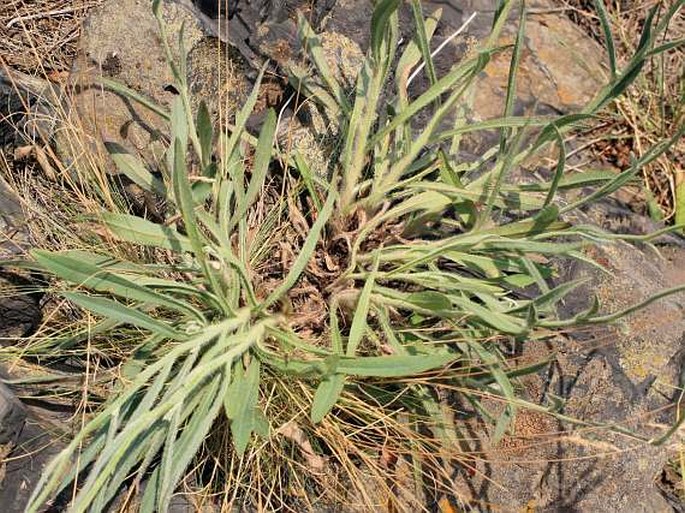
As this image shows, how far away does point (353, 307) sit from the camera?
1745 millimetres

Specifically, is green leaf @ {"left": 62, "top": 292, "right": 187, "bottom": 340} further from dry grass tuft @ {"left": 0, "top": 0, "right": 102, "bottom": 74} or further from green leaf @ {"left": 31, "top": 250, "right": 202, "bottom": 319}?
dry grass tuft @ {"left": 0, "top": 0, "right": 102, "bottom": 74}

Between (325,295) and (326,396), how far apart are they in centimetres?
38

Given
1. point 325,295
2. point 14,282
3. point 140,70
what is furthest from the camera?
point 140,70

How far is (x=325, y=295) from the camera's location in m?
1.82

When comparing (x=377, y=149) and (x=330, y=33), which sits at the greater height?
(x=330, y=33)

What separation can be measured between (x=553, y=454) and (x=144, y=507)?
35.4 inches

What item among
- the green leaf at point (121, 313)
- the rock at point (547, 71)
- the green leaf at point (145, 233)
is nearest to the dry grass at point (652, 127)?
the rock at point (547, 71)

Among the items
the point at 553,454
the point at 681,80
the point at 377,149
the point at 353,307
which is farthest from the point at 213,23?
the point at 681,80

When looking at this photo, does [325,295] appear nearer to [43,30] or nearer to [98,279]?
[98,279]

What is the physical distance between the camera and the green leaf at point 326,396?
146 centimetres

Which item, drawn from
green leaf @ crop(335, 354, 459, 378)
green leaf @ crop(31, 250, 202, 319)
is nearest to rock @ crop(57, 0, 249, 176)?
green leaf @ crop(31, 250, 202, 319)

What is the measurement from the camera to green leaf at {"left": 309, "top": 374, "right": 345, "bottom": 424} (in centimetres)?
146

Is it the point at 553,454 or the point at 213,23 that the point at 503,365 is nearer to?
the point at 553,454

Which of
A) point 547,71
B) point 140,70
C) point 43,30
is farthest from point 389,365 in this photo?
point 547,71
